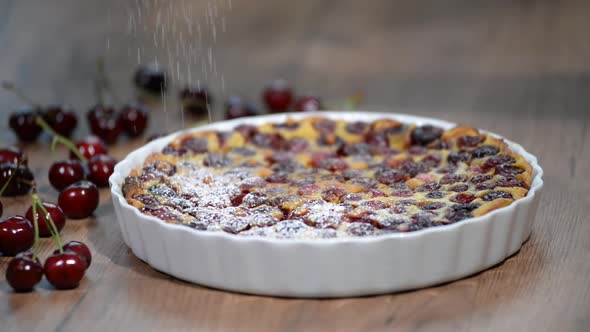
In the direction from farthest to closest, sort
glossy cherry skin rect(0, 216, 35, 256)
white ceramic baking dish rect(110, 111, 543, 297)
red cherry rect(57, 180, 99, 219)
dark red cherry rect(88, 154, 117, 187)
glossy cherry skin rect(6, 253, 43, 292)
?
dark red cherry rect(88, 154, 117, 187), red cherry rect(57, 180, 99, 219), glossy cherry skin rect(0, 216, 35, 256), glossy cherry skin rect(6, 253, 43, 292), white ceramic baking dish rect(110, 111, 543, 297)

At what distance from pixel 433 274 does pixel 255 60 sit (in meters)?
2.43

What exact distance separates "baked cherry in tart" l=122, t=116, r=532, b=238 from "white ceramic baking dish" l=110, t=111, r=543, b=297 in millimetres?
63

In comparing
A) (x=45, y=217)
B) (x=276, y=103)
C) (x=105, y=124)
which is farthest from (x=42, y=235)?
(x=276, y=103)

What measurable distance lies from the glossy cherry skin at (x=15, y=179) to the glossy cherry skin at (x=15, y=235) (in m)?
0.41

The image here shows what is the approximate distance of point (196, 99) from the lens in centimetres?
352

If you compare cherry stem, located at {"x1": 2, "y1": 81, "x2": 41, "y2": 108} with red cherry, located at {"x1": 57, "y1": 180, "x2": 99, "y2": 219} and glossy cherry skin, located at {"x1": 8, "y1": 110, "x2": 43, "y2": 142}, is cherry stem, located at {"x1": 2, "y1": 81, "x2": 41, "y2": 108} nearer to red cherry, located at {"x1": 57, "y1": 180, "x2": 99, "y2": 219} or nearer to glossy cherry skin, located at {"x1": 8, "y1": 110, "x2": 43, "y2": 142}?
glossy cherry skin, located at {"x1": 8, "y1": 110, "x2": 43, "y2": 142}

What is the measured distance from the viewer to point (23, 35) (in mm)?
4316

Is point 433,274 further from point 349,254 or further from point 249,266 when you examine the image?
point 249,266

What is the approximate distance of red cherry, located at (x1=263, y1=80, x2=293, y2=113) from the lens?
11.3 ft

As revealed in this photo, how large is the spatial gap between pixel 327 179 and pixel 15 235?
86cm

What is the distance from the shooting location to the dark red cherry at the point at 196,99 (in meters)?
3.51

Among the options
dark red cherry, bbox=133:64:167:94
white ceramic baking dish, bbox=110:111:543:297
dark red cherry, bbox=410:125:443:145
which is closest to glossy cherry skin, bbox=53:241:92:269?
white ceramic baking dish, bbox=110:111:543:297

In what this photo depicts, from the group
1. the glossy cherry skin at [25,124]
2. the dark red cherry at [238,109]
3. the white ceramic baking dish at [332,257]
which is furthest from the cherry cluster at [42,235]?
the dark red cherry at [238,109]

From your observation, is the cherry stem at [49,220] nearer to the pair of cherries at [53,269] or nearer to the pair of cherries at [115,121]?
the pair of cherries at [53,269]
